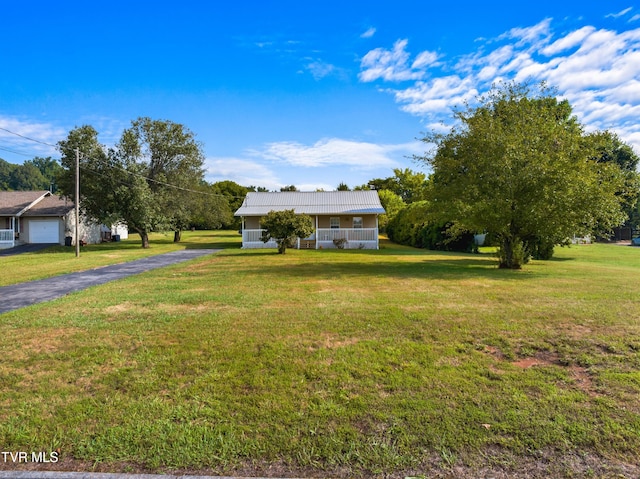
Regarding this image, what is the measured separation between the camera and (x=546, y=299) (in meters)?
7.14

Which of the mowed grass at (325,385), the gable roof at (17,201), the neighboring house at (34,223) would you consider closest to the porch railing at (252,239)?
the neighboring house at (34,223)

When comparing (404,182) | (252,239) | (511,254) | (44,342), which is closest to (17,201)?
(252,239)

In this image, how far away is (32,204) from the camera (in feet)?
92.2

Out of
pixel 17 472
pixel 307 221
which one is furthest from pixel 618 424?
Result: pixel 307 221

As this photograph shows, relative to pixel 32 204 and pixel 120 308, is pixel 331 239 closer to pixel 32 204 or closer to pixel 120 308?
pixel 120 308

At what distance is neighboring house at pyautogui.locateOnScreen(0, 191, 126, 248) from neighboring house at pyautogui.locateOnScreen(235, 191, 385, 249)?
12913 millimetres

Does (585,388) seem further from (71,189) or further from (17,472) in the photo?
(71,189)

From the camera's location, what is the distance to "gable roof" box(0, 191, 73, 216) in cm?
2691

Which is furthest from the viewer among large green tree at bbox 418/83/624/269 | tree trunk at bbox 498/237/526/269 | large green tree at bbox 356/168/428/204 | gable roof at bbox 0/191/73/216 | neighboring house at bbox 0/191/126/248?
large green tree at bbox 356/168/428/204

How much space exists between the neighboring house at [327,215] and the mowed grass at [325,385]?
58.0 ft

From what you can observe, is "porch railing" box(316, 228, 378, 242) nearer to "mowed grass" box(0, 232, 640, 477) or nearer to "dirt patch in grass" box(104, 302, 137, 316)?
"mowed grass" box(0, 232, 640, 477)

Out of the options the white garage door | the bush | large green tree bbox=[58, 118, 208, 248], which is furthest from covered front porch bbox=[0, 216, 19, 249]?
the bush

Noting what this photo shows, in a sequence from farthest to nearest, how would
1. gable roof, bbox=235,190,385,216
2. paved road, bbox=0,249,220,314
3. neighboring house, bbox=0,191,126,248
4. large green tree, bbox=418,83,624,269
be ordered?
neighboring house, bbox=0,191,126,248 < gable roof, bbox=235,190,385,216 < large green tree, bbox=418,83,624,269 < paved road, bbox=0,249,220,314

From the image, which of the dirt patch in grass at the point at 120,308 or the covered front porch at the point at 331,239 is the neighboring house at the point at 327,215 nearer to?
the covered front porch at the point at 331,239
